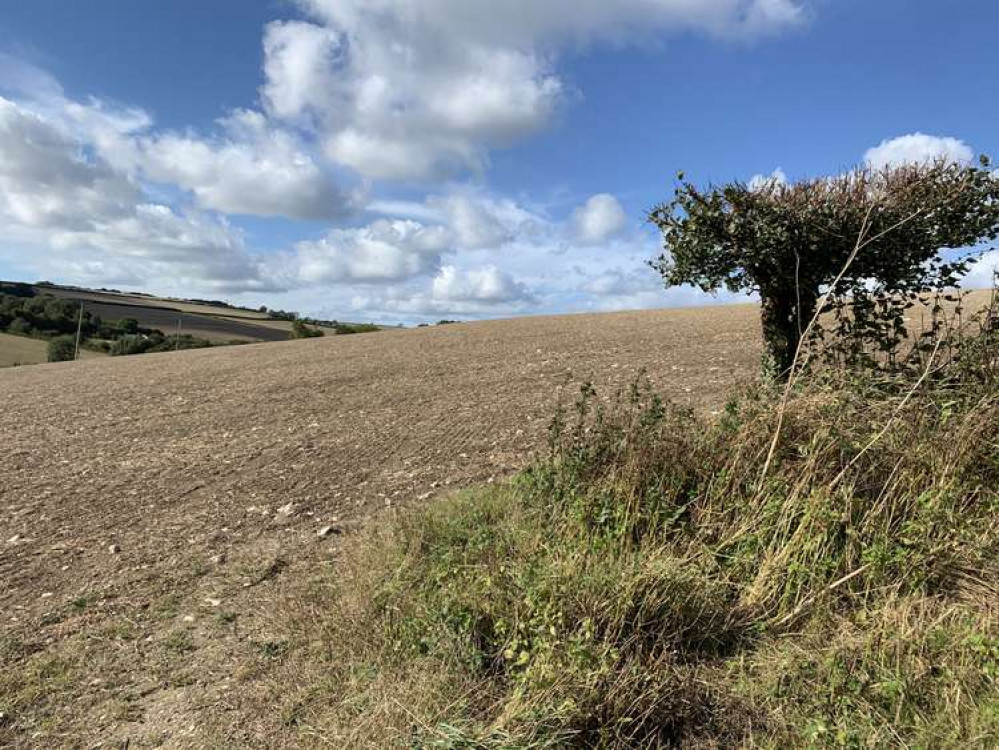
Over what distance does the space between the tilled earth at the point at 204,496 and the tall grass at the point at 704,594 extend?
691mm

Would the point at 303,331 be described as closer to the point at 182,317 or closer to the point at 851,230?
the point at 182,317

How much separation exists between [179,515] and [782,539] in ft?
17.5

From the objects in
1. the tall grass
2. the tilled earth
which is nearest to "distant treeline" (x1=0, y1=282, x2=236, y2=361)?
the tilled earth

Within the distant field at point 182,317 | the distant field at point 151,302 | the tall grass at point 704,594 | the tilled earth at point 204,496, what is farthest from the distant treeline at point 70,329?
the tall grass at point 704,594

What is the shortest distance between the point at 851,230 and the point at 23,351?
60701 millimetres

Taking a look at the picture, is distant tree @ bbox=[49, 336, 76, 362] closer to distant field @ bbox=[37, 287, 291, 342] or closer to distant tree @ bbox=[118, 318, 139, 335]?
distant tree @ bbox=[118, 318, 139, 335]

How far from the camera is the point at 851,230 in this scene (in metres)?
5.84

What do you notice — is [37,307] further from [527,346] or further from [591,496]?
[591,496]

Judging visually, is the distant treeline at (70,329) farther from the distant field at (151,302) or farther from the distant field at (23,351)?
the distant field at (151,302)

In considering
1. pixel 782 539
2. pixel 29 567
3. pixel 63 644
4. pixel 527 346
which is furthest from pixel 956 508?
pixel 527 346

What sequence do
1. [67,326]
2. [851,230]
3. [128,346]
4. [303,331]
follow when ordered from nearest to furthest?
[851,230]
[303,331]
[128,346]
[67,326]

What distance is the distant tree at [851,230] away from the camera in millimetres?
5672

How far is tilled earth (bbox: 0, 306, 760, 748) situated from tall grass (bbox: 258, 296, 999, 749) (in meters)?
0.69

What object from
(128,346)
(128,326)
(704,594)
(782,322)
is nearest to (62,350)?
(128,346)
